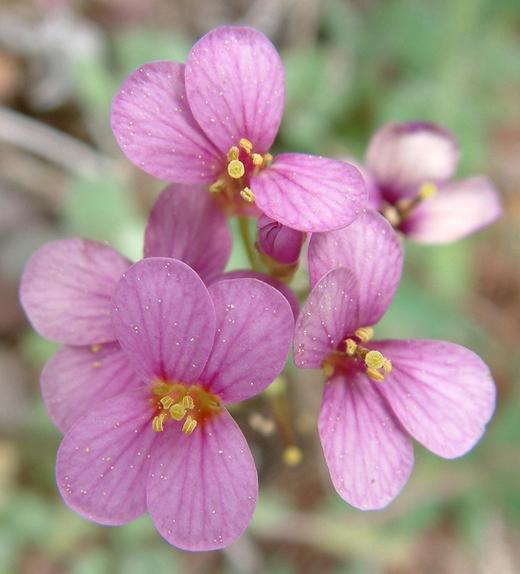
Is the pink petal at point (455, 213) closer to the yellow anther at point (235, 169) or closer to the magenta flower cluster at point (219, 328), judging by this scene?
the magenta flower cluster at point (219, 328)

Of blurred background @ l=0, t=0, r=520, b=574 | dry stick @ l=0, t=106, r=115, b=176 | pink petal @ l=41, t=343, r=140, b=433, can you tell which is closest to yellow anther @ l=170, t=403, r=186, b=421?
pink petal @ l=41, t=343, r=140, b=433

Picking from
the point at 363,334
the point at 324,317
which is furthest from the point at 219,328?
the point at 363,334

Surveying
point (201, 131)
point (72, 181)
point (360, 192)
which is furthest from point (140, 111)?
point (72, 181)

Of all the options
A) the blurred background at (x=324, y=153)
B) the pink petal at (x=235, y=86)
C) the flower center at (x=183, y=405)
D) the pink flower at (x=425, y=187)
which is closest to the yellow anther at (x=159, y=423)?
the flower center at (x=183, y=405)

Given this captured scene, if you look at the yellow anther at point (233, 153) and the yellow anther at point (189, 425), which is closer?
the yellow anther at point (189, 425)

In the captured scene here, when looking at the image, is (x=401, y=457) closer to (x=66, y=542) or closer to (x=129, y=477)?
(x=129, y=477)

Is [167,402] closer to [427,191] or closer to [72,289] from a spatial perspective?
[72,289]
